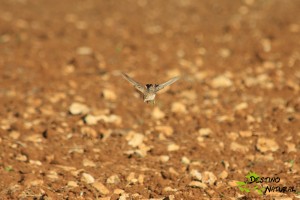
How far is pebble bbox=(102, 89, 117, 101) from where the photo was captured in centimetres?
648

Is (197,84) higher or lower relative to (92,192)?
higher

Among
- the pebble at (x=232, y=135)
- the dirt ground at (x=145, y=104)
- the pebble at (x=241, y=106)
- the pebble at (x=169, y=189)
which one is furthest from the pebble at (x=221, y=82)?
the pebble at (x=169, y=189)

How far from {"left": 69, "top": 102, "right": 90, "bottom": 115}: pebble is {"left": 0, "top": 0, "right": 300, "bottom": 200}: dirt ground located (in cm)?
4

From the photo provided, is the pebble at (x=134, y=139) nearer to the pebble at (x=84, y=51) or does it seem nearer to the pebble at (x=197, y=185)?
the pebble at (x=197, y=185)

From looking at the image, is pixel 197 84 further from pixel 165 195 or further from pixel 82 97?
pixel 165 195

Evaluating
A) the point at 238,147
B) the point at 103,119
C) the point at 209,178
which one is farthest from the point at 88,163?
the point at 238,147

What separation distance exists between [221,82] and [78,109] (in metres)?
2.10

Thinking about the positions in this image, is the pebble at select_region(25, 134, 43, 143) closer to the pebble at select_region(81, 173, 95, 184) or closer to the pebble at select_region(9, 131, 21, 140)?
the pebble at select_region(9, 131, 21, 140)

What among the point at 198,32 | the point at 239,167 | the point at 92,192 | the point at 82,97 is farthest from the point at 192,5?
the point at 92,192

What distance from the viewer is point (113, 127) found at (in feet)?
18.7

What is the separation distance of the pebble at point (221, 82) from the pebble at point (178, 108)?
0.83 m

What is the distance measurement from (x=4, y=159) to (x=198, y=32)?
196 inches

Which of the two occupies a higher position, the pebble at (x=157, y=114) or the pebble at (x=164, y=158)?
the pebble at (x=157, y=114)

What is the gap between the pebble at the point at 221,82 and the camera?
690 centimetres
